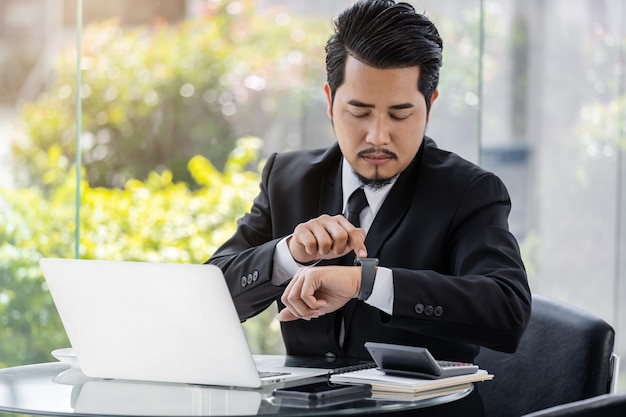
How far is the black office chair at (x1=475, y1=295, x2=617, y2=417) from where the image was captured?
2318 mm

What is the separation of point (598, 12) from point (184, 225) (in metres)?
2.26

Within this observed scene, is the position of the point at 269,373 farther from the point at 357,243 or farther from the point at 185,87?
the point at 185,87

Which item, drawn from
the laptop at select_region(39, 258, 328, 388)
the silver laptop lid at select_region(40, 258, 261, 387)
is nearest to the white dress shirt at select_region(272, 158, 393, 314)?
the laptop at select_region(39, 258, 328, 388)

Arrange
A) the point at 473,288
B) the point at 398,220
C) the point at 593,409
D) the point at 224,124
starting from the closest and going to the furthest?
the point at 593,409 < the point at 473,288 < the point at 398,220 < the point at 224,124

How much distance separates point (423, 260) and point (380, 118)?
34 centimetres

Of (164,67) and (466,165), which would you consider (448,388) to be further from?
(164,67)

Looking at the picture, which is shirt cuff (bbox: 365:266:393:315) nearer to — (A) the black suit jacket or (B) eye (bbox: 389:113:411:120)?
(A) the black suit jacket

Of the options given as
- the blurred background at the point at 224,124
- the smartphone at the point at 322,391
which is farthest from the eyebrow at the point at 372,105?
the blurred background at the point at 224,124

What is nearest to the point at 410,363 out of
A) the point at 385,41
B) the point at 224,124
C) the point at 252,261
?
the point at 252,261

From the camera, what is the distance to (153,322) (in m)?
2.01

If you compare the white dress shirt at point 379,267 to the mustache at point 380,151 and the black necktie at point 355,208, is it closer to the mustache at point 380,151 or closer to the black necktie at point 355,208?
the black necktie at point 355,208

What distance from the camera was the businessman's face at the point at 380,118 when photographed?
254 centimetres

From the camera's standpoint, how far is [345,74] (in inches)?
104

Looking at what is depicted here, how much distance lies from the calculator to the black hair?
30.1 inches
